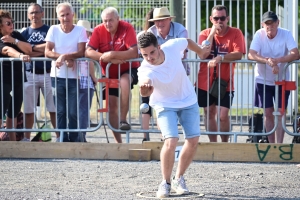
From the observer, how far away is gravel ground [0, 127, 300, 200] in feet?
25.6

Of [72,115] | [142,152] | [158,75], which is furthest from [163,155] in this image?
[72,115]

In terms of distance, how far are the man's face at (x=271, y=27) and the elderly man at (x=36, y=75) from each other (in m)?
3.32

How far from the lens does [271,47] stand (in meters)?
10.7

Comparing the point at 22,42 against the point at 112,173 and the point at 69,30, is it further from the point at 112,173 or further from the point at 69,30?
the point at 112,173

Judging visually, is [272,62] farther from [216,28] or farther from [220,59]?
[216,28]

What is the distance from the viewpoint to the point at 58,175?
358 inches

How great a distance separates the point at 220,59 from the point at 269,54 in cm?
77

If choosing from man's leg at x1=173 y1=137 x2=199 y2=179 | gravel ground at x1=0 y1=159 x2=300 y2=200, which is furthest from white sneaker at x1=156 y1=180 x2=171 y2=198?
man's leg at x1=173 y1=137 x2=199 y2=179

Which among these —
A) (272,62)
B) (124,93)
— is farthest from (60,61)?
(272,62)

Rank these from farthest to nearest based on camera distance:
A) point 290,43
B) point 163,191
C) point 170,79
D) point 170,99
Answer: point 290,43 < point 170,99 < point 170,79 < point 163,191

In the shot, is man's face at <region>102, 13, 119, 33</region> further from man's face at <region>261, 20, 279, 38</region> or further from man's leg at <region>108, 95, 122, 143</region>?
man's face at <region>261, 20, 279, 38</region>

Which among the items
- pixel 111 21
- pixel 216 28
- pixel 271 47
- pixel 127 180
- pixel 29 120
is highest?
pixel 111 21

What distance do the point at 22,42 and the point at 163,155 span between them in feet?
13.5

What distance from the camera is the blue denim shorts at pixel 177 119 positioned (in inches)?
306
